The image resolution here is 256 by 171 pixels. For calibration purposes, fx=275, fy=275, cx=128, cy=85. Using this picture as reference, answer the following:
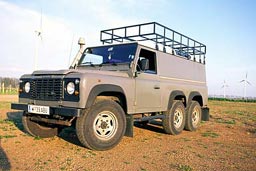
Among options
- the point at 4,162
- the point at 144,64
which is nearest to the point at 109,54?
the point at 144,64

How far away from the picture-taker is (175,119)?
8266 mm

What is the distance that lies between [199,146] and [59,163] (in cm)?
338

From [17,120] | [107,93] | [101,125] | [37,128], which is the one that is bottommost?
[17,120]

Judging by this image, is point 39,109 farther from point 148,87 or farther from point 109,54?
point 148,87

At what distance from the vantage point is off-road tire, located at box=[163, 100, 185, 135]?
7.77 meters

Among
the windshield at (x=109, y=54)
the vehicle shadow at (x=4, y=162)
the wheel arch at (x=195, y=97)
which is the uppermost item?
the windshield at (x=109, y=54)

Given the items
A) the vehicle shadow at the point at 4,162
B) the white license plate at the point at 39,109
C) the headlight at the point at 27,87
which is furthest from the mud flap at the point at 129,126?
the vehicle shadow at the point at 4,162

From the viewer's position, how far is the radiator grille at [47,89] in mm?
5469

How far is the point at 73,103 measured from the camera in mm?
5219

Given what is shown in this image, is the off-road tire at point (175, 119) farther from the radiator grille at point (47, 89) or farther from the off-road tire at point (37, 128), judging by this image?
the radiator grille at point (47, 89)

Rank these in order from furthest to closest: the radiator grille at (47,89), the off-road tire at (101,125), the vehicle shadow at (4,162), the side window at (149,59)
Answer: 1. the side window at (149,59)
2. the radiator grille at (47,89)
3. the off-road tire at (101,125)
4. the vehicle shadow at (4,162)

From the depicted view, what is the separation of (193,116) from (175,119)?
1.41 metres

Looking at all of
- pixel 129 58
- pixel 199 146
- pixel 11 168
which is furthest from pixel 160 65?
pixel 11 168

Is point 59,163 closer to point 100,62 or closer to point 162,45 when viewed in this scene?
point 100,62
